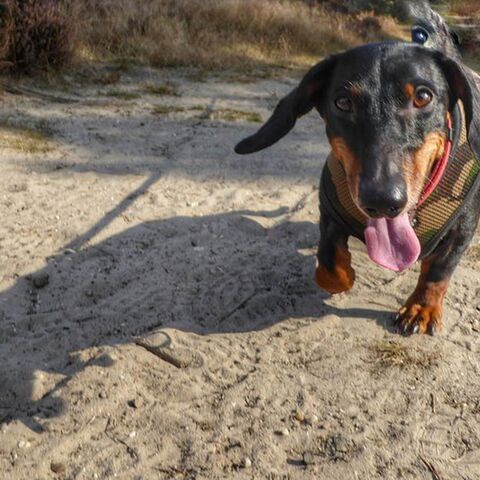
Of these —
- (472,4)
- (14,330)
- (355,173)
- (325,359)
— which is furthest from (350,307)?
(472,4)

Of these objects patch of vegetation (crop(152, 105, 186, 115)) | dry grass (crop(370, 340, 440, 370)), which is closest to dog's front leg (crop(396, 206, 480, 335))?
dry grass (crop(370, 340, 440, 370))

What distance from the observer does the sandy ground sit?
2600mm

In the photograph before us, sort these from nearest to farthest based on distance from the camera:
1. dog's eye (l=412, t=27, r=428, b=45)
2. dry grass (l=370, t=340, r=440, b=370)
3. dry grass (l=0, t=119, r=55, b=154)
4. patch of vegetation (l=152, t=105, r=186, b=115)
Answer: dry grass (l=370, t=340, r=440, b=370), dog's eye (l=412, t=27, r=428, b=45), dry grass (l=0, t=119, r=55, b=154), patch of vegetation (l=152, t=105, r=186, b=115)

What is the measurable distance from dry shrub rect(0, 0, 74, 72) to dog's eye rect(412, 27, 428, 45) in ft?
17.9

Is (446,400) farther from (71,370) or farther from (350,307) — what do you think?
(71,370)

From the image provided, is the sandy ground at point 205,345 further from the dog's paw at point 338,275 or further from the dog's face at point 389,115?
the dog's face at point 389,115

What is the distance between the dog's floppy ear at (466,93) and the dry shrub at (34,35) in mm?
6067

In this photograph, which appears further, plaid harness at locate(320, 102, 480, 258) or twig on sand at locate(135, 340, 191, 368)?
twig on sand at locate(135, 340, 191, 368)

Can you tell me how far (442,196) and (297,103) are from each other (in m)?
0.79

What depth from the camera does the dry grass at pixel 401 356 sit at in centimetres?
315

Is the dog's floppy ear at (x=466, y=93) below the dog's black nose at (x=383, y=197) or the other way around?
the other way around

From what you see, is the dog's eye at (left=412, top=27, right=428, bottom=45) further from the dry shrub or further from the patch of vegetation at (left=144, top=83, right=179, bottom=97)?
the dry shrub

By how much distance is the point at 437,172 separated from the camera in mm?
2795

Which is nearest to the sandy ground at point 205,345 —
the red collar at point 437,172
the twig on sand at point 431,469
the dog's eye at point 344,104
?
the twig on sand at point 431,469
